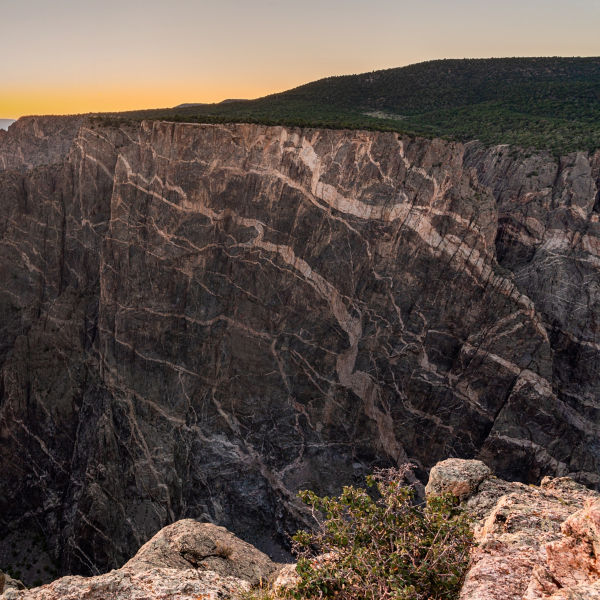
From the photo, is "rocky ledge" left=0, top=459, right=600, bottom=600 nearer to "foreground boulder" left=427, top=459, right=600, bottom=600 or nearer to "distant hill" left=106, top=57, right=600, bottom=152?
"foreground boulder" left=427, top=459, right=600, bottom=600

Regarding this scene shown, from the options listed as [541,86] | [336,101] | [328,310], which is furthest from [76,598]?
[541,86]

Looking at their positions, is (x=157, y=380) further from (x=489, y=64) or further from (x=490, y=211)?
(x=489, y=64)

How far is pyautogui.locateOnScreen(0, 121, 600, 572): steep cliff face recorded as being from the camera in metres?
30.9

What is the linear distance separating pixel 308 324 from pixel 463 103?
4612cm

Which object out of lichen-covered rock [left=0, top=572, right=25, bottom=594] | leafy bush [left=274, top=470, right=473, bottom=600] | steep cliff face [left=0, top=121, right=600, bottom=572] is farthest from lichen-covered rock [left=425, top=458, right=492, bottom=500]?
steep cliff face [left=0, top=121, right=600, bottom=572]

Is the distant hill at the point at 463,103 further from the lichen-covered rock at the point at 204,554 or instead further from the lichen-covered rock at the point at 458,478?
the lichen-covered rock at the point at 204,554

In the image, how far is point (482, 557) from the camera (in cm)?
915

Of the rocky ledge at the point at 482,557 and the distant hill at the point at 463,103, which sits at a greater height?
the distant hill at the point at 463,103

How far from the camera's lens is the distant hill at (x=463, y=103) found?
4294 centimetres

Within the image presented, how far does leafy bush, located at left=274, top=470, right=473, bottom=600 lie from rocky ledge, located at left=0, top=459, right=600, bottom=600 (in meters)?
0.59

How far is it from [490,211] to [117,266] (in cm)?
2700

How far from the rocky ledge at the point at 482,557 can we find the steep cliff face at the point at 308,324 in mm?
16680

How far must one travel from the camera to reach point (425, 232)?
31141mm

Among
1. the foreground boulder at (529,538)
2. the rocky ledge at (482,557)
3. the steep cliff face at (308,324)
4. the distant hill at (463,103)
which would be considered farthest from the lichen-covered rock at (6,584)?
the distant hill at (463,103)
